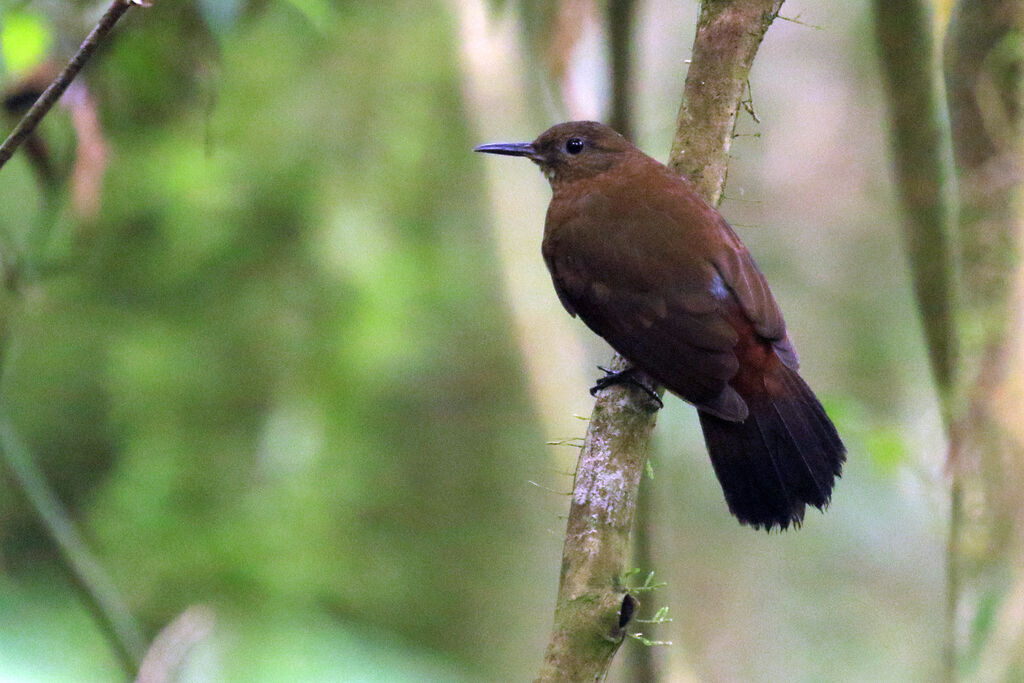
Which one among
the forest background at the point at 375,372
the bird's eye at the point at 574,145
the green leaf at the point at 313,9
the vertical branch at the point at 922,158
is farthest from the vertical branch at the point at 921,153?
the green leaf at the point at 313,9

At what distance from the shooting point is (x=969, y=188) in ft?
9.37

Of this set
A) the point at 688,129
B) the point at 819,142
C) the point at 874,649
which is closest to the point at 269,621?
the point at 688,129

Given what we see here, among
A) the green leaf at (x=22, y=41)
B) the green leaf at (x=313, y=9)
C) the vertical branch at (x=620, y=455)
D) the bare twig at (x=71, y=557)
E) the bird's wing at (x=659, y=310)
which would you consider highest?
the green leaf at (x=22, y=41)

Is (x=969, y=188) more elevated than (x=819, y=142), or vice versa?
(x=969, y=188)

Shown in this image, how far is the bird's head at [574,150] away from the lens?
2984 millimetres

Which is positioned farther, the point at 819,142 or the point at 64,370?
the point at 819,142

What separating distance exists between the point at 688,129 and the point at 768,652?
3692mm

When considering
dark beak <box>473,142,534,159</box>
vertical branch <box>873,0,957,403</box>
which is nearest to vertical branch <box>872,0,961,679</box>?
vertical branch <box>873,0,957,403</box>

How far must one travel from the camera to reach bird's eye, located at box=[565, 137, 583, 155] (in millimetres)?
3066

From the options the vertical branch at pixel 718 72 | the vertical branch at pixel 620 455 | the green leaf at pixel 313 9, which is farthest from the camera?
the green leaf at pixel 313 9

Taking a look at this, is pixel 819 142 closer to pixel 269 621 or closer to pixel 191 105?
pixel 191 105

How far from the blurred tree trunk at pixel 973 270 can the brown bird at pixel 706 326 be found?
0.53m

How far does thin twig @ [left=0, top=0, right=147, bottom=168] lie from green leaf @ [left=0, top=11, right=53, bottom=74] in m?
1.25

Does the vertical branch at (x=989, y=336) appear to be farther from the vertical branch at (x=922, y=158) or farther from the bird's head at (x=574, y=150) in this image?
the bird's head at (x=574, y=150)
